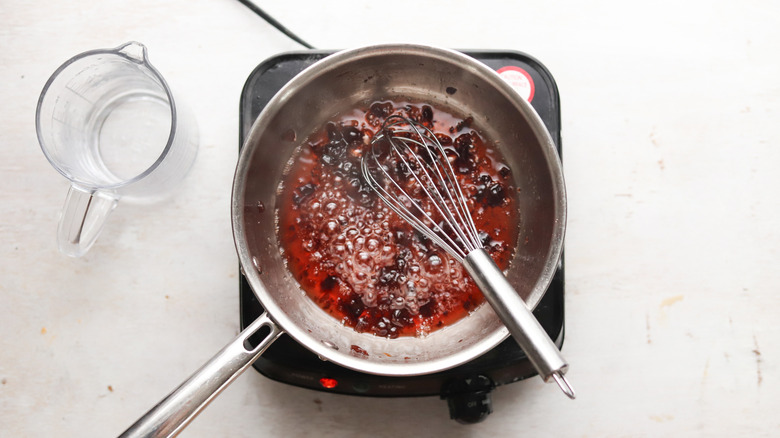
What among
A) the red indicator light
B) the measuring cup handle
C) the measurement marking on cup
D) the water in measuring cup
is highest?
the measurement marking on cup

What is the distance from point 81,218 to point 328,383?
43 centimetres

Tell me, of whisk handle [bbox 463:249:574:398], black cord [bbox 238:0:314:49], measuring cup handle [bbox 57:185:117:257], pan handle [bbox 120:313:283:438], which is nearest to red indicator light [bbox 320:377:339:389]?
pan handle [bbox 120:313:283:438]

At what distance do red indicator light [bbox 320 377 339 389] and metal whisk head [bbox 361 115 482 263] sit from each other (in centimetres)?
24

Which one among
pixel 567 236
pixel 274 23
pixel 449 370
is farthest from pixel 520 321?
pixel 274 23

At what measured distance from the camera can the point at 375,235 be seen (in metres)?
0.71

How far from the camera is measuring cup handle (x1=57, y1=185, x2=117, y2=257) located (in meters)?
0.72

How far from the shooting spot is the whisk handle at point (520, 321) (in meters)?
0.45

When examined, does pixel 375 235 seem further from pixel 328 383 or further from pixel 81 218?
pixel 81 218

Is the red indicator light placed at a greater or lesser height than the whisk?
lesser

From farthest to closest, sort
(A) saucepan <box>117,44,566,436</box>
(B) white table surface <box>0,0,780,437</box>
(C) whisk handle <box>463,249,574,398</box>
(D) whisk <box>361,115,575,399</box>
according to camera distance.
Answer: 1. (B) white table surface <box>0,0,780,437</box>
2. (D) whisk <box>361,115,575,399</box>
3. (A) saucepan <box>117,44,566,436</box>
4. (C) whisk handle <box>463,249,574,398</box>

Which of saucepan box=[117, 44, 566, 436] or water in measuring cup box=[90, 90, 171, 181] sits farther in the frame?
water in measuring cup box=[90, 90, 171, 181]

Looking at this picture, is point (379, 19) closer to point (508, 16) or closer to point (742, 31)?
point (508, 16)

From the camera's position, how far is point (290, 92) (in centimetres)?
61

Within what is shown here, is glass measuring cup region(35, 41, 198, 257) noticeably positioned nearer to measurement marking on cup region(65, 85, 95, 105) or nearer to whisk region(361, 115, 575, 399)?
measurement marking on cup region(65, 85, 95, 105)
